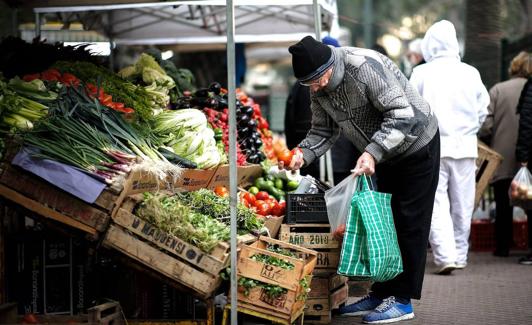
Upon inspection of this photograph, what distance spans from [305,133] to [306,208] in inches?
129

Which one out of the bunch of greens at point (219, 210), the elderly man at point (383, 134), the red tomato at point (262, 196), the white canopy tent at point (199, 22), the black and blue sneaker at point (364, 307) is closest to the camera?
the elderly man at point (383, 134)

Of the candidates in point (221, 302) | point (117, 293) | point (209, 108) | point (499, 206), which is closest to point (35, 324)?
point (117, 293)

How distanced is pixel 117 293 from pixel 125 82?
2210 mm

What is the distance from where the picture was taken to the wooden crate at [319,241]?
7.21 m

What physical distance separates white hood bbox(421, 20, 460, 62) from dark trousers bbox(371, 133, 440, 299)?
2868 mm

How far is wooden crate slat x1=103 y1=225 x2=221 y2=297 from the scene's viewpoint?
5938mm

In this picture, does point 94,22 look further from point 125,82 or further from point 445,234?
point 445,234

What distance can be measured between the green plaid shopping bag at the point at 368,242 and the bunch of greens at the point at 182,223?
0.92 meters

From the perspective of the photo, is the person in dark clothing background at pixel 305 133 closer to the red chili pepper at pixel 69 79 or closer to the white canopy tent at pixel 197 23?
the white canopy tent at pixel 197 23

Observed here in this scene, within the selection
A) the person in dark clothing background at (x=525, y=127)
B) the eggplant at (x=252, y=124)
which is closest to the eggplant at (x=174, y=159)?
the eggplant at (x=252, y=124)

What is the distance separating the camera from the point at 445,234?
954 cm

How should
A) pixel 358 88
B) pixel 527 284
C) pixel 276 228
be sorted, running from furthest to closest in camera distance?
pixel 527 284 → pixel 276 228 → pixel 358 88

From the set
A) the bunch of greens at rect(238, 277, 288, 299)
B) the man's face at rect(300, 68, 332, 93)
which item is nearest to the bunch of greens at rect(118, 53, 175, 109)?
the man's face at rect(300, 68, 332, 93)

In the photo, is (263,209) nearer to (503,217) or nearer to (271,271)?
(271,271)
